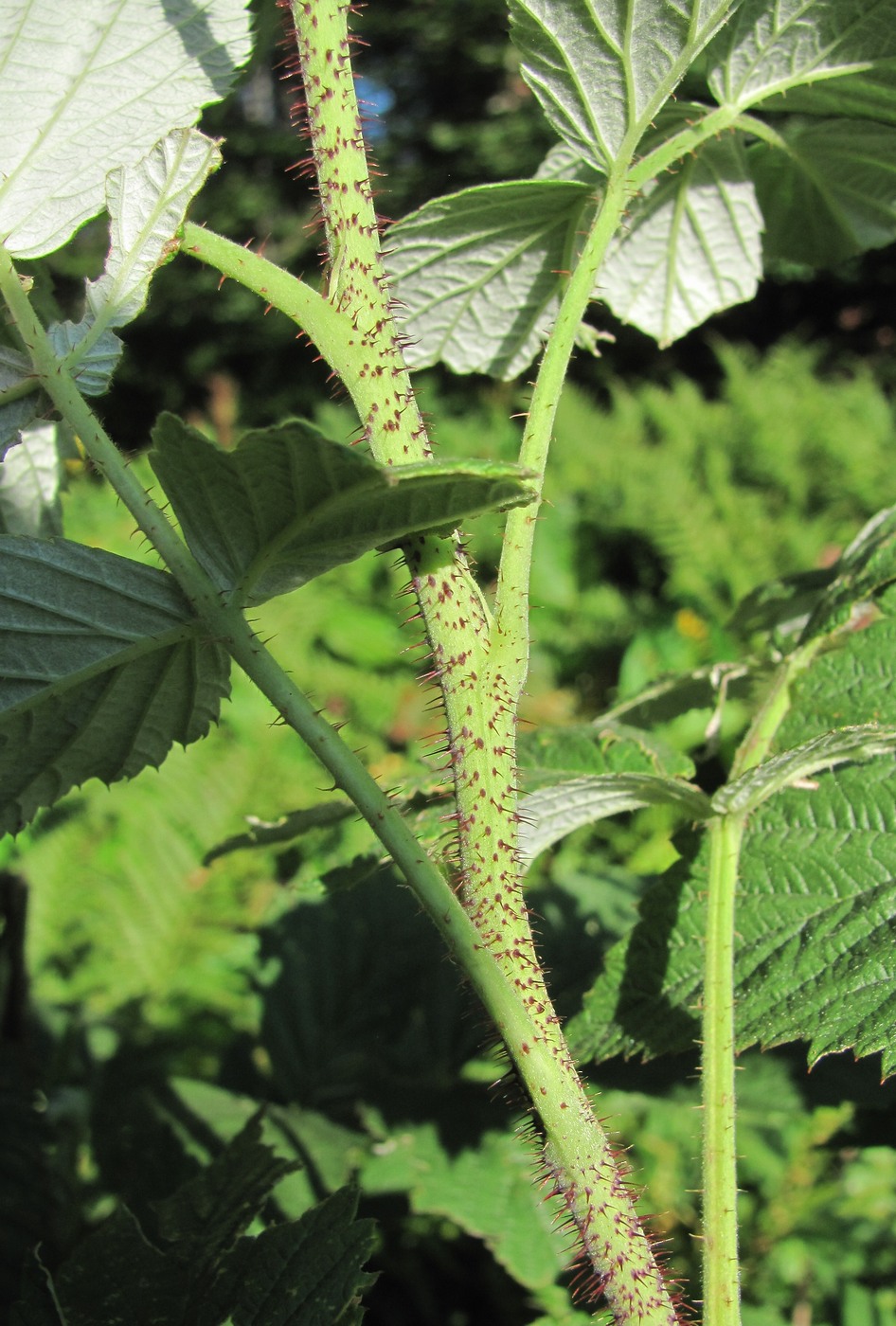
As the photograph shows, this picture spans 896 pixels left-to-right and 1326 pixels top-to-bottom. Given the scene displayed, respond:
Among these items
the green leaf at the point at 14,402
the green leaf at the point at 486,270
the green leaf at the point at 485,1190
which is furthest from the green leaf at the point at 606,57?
the green leaf at the point at 485,1190

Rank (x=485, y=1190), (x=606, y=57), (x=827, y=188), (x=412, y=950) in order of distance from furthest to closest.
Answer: (x=412, y=950), (x=485, y=1190), (x=827, y=188), (x=606, y=57)

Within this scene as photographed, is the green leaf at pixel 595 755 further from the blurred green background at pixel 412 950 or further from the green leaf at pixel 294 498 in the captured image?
the green leaf at pixel 294 498

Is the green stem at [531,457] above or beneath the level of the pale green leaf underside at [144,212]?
beneath

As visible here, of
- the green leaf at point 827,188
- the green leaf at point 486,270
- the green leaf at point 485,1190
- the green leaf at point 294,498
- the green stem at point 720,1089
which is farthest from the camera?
the green leaf at point 485,1190

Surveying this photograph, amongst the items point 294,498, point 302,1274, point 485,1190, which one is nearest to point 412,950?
point 485,1190

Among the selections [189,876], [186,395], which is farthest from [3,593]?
[186,395]

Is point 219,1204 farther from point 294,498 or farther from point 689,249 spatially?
point 689,249
